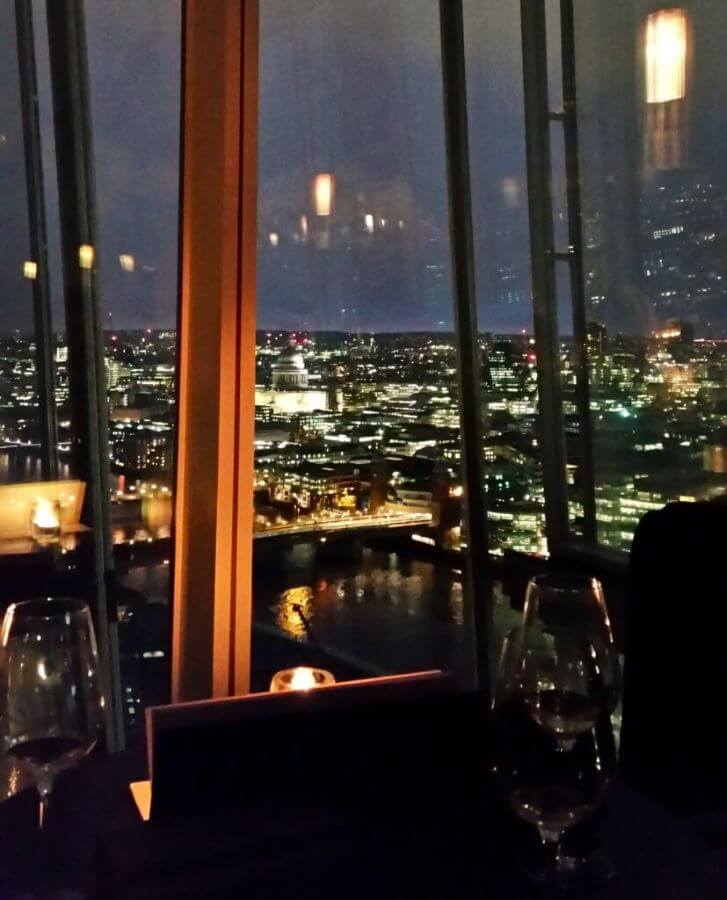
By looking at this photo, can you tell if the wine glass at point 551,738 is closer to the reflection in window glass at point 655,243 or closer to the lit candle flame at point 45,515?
the reflection in window glass at point 655,243

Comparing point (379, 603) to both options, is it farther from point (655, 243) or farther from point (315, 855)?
point (315, 855)

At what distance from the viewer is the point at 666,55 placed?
305 centimetres

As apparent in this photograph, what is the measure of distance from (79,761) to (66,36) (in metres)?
3.16

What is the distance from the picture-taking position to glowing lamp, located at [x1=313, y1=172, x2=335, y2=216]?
144 inches

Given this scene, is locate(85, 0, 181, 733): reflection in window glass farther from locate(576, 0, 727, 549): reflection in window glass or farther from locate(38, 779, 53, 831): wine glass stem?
locate(38, 779, 53, 831): wine glass stem

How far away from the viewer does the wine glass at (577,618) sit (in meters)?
0.95

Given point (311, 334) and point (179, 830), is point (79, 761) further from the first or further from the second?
point (311, 334)

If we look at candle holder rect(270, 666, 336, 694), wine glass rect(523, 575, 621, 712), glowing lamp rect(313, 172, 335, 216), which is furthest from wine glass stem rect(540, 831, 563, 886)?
glowing lamp rect(313, 172, 335, 216)

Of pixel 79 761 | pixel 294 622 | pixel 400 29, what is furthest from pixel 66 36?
pixel 79 761

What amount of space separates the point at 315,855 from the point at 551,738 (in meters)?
0.25

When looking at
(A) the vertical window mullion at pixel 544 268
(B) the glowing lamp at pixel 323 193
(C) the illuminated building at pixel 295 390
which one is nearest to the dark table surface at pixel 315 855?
(C) the illuminated building at pixel 295 390

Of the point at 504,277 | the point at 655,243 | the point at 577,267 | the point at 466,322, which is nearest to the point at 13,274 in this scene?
the point at 466,322

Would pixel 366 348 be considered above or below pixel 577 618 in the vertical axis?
above

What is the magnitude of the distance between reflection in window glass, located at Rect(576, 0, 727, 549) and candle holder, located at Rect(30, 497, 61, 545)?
189 cm
